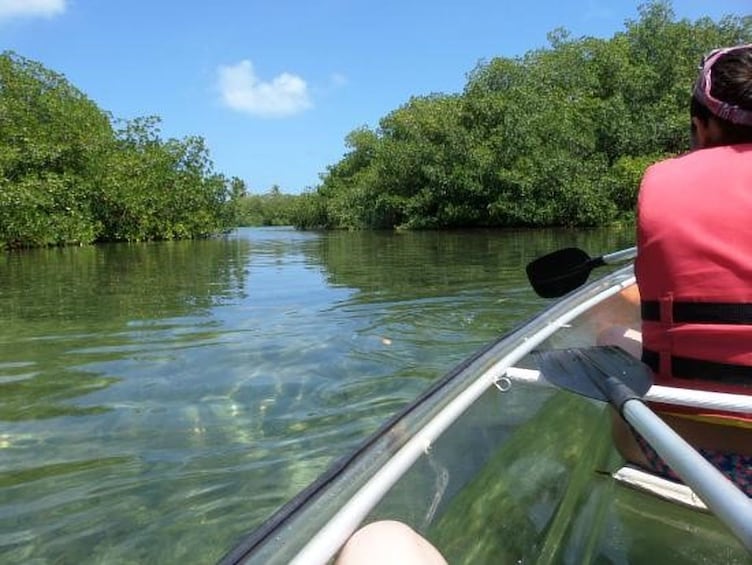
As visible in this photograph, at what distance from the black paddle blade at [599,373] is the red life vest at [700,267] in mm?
109

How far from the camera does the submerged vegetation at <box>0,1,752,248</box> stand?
87.9 feet

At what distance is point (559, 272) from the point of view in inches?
117

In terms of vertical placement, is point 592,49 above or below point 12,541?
above

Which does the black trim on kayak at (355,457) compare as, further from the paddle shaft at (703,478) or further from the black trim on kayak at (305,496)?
the paddle shaft at (703,478)

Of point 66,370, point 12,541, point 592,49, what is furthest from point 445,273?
point 592,49

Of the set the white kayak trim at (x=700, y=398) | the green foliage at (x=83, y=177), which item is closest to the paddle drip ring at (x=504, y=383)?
the white kayak trim at (x=700, y=398)

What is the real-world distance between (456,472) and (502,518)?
0.22m

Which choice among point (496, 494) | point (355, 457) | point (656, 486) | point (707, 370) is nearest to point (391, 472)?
point (355, 457)

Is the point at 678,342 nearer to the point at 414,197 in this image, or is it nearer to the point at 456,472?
the point at 456,472

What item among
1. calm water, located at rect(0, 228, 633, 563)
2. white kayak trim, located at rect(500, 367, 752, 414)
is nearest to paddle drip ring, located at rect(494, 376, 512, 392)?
white kayak trim, located at rect(500, 367, 752, 414)

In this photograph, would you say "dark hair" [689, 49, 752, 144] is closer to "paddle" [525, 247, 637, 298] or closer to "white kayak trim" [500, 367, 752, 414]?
"white kayak trim" [500, 367, 752, 414]

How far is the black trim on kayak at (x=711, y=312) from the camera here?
1573 millimetres

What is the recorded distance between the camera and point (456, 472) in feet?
5.97

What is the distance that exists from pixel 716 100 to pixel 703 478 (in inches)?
42.2
